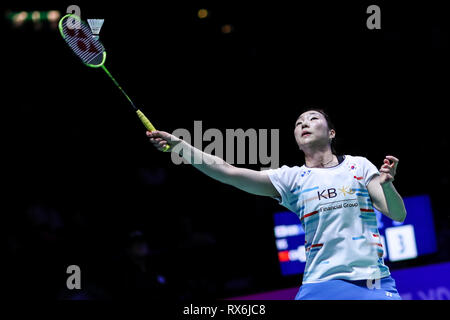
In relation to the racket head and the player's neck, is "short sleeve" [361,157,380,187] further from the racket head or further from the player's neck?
the racket head

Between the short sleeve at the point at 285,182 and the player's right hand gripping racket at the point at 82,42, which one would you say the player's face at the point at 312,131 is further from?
the player's right hand gripping racket at the point at 82,42

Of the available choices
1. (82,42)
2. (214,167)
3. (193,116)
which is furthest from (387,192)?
(193,116)

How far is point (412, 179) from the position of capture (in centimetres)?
584

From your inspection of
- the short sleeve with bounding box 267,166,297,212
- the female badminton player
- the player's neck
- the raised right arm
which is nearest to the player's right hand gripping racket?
the raised right arm

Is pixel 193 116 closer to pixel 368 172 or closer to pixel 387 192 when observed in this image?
pixel 368 172

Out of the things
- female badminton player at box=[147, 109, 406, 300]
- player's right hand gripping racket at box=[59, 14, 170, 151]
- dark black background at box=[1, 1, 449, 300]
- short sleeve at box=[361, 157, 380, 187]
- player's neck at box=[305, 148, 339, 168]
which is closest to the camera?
female badminton player at box=[147, 109, 406, 300]

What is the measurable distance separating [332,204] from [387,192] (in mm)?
246

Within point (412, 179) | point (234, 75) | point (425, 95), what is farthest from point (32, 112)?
point (425, 95)

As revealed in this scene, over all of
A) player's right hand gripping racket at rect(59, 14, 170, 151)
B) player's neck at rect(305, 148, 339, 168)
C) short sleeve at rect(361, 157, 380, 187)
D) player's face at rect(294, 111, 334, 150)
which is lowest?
short sleeve at rect(361, 157, 380, 187)

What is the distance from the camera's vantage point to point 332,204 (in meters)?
2.33

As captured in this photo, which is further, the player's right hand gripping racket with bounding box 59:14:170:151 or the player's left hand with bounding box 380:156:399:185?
the player's right hand gripping racket with bounding box 59:14:170:151

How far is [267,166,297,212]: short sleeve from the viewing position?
2.51 m

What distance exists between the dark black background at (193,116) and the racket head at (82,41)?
1.90 m
